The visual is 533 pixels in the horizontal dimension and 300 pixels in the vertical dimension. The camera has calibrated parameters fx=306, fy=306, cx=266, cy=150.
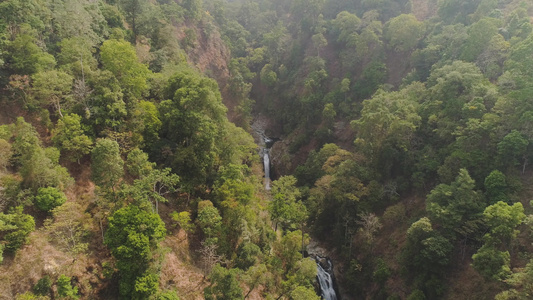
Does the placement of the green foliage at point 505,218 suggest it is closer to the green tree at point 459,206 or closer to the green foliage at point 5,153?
the green tree at point 459,206

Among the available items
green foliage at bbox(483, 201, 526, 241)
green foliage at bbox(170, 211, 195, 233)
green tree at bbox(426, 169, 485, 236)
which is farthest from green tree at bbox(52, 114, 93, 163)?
green foliage at bbox(483, 201, 526, 241)

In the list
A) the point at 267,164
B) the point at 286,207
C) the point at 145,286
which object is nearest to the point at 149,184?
the point at 145,286

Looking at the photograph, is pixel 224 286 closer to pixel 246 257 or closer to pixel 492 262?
pixel 246 257

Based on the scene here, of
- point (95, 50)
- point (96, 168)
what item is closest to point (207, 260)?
point (96, 168)

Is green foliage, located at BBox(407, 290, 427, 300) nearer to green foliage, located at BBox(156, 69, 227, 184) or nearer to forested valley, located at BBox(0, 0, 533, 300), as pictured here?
forested valley, located at BBox(0, 0, 533, 300)

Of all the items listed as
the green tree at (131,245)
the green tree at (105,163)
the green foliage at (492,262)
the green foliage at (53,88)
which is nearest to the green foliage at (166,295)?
the green tree at (131,245)
